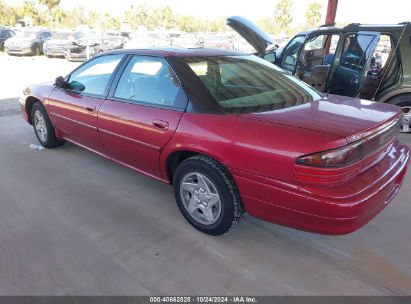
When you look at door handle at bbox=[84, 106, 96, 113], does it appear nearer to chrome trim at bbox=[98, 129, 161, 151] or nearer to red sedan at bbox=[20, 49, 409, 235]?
red sedan at bbox=[20, 49, 409, 235]

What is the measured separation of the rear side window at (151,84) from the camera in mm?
2822

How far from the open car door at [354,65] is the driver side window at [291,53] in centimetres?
141

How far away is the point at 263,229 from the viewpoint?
2877mm

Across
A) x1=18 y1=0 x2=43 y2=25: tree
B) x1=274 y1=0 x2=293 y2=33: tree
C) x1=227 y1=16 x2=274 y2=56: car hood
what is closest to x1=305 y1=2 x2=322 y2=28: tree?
x1=274 y1=0 x2=293 y2=33: tree

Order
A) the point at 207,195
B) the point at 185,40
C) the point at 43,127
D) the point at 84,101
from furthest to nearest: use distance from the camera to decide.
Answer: the point at 185,40 < the point at 43,127 < the point at 84,101 < the point at 207,195

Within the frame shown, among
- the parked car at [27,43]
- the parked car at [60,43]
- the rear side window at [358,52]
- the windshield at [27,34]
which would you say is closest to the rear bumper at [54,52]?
the parked car at [60,43]

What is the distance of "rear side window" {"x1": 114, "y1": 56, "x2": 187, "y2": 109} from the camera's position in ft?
9.26

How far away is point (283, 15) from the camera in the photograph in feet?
153

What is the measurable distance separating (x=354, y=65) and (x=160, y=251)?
4.17m

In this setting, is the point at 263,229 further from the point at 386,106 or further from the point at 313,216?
the point at 386,106

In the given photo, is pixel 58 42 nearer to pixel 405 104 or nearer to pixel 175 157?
pixel 405 104

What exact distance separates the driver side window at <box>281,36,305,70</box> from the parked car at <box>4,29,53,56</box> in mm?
16206

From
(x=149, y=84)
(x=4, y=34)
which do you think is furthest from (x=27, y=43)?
(x=149, y=84)

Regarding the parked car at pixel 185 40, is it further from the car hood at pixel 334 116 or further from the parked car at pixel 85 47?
the car hood at pixel 334 116
